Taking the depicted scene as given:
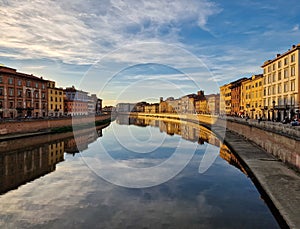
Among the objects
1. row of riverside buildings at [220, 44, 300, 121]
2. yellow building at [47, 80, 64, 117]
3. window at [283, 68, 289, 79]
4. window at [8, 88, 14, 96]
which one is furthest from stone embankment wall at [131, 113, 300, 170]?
yellow building at [47, 80, 64, 117]

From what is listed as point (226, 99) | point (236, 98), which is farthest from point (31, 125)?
point (226, 99)

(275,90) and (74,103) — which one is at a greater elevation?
(275,90)

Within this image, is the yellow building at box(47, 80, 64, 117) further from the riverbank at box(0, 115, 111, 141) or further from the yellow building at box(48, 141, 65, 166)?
the yellow building at box(48, 141, 65, 166)

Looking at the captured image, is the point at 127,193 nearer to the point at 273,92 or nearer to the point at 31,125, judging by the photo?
the point at 31,125

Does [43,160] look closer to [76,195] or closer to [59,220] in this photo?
[76,195]

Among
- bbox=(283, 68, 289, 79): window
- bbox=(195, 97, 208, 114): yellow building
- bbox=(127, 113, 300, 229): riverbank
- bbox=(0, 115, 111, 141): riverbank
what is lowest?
bbox=(127, 113, 300, 229): riverbank

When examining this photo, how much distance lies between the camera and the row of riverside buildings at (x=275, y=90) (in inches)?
1658

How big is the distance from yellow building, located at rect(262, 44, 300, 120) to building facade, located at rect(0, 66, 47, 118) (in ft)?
169

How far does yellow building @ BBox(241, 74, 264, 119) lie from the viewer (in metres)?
61.1

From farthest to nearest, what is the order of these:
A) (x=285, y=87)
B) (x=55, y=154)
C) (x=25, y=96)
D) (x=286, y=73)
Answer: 1. (x=25, y=96)
2. (x=285, y=87)
3. (x=286, y=73)
4. (x=55, y=154)

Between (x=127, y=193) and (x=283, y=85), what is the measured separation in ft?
141

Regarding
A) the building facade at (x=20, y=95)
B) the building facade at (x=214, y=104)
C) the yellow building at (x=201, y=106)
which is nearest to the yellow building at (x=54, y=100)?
the building facade at (x=20, y=95)

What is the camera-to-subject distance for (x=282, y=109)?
45.7m

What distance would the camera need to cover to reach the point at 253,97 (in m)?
66.1
